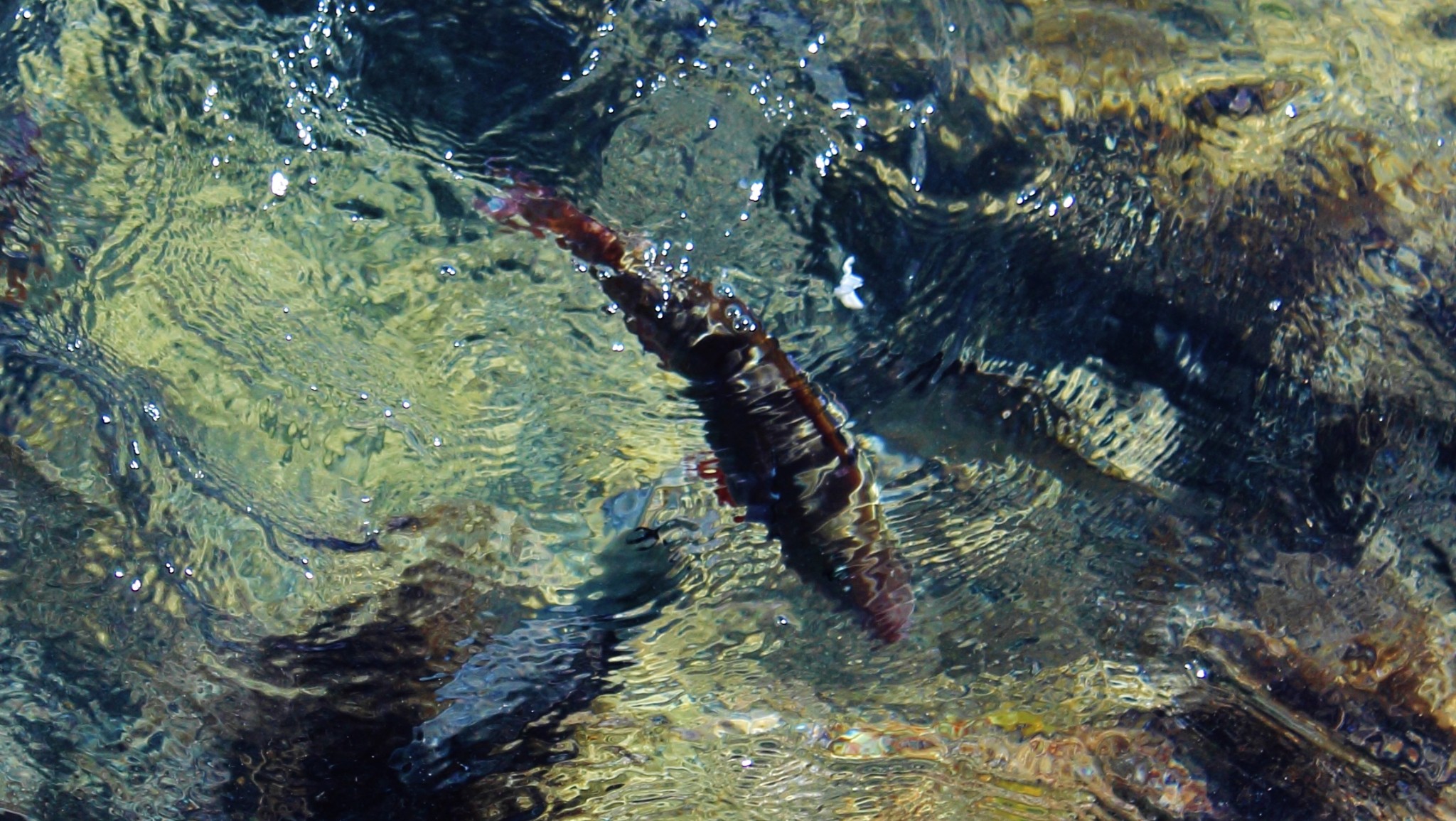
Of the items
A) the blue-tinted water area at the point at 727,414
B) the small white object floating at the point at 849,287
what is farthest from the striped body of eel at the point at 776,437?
the small white object floating at the point at 849,287

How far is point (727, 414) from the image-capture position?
2383mm

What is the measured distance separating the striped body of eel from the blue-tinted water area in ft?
0.04

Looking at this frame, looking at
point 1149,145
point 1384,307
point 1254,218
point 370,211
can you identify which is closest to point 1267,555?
point 1384,307

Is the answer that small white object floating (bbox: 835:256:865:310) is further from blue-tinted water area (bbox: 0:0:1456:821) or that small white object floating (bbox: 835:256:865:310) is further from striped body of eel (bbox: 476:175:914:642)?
striped body of eel (bbox: 476:175:914:642)

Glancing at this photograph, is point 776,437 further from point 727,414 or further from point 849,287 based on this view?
point 849,287

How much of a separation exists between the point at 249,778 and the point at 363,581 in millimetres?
549

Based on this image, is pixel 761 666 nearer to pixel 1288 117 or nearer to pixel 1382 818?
pixel 1382 818

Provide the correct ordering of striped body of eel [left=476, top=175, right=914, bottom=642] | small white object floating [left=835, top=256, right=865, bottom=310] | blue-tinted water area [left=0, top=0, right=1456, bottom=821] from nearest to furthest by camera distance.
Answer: blue-tinted water area [left=0, top=0, right=1456, bottom=821], striped body of eel [left=476, top=175, right=914, bottom=642], small white object floating [left=835, top=256, right=865, bottom=310]

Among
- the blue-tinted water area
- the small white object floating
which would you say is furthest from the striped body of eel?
the small white object floating

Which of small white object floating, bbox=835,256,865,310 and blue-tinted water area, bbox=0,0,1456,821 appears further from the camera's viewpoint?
small white object floating, bbox=835,256,865,310

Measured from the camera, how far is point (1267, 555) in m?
2.46

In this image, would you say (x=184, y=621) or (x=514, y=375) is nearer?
(x=184, y=621)

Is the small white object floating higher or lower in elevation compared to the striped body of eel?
higher

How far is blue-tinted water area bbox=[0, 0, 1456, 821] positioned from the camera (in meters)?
2.27
